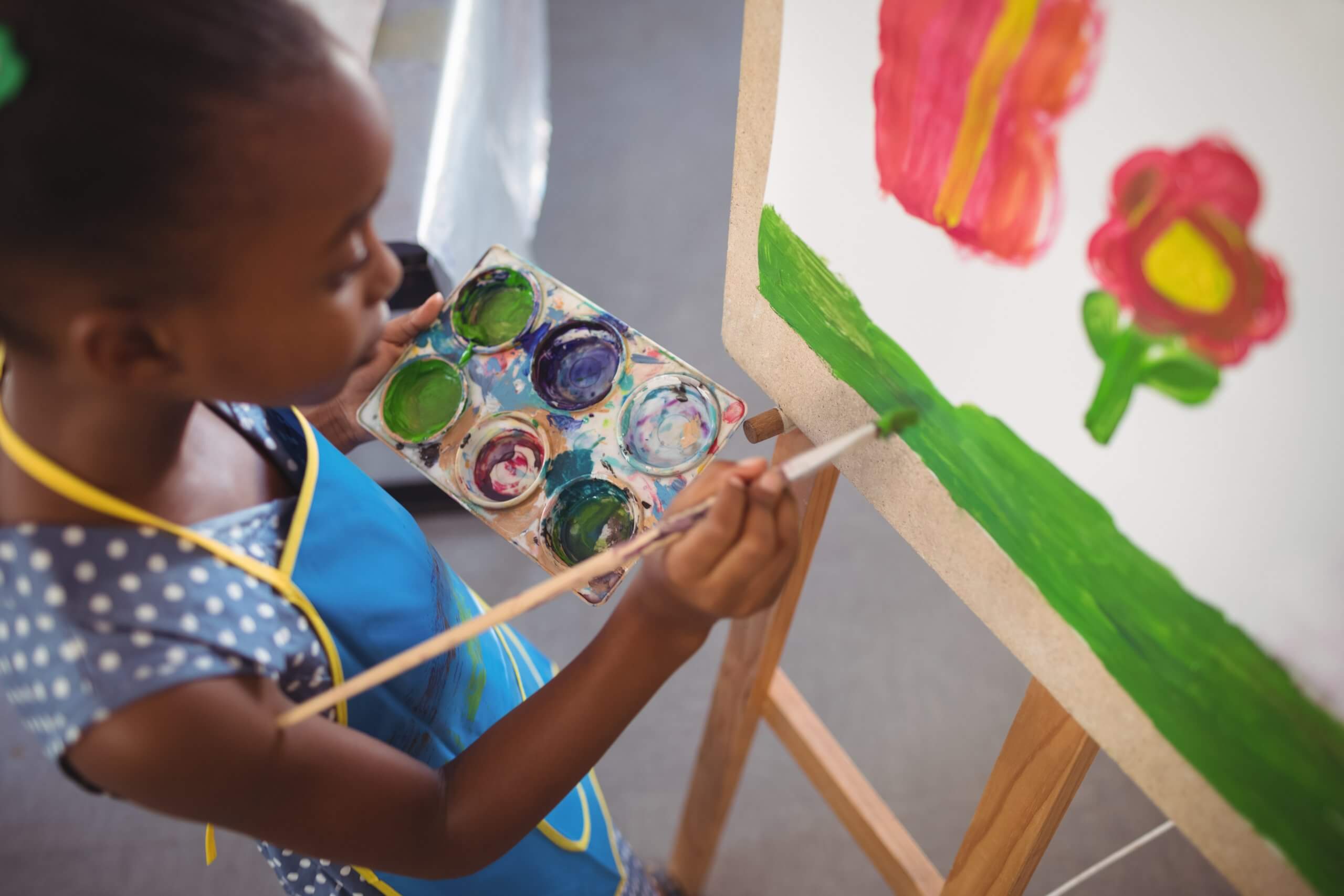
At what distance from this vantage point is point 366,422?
31.4 inches

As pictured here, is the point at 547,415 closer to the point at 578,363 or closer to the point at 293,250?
the point at 578,363

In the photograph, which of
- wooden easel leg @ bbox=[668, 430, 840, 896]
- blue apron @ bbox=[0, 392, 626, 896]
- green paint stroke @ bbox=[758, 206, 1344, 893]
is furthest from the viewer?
wooden easel leg @ bbox=[668, 430, 840, 896]

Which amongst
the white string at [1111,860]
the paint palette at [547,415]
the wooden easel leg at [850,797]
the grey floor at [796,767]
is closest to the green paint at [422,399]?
the paint palette at [547,415]

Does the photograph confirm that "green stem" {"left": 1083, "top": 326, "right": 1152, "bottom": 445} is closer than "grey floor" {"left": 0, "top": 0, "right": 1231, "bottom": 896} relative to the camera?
Yes

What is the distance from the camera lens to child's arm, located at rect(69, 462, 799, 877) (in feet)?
1.53

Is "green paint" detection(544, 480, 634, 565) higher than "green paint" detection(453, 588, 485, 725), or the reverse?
"green paint" detection(544, 480, 634, 565)

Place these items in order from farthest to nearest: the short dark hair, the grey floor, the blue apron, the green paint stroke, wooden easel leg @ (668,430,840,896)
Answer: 1. the grey floor
2. wooden easel leg @ (668,430,840,896)
3. the blue apron
4. the green paint stroke
5. the short dark hair

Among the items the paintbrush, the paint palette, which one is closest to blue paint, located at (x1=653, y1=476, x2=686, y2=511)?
the paint palette

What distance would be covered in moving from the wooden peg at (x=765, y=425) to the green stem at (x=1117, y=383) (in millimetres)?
281

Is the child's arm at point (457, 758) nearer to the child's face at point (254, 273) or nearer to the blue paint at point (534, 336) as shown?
the child's face at point (254, 273)

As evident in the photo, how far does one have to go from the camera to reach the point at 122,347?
1.40ft

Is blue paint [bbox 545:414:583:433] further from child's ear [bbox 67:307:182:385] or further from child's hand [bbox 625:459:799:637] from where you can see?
child's ear [bbox 67:307:182:385]

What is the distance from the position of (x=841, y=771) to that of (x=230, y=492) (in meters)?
0.73

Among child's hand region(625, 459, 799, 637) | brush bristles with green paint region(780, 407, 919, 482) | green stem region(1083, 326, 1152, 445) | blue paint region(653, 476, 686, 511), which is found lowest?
blue paint region(653, 476, 686, 511)
